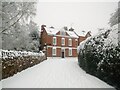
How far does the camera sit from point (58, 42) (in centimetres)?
5222

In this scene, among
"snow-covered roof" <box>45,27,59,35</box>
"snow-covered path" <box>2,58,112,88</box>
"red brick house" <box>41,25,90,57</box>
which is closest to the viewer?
"snow-covered path" <box>2,58,112,88</box>

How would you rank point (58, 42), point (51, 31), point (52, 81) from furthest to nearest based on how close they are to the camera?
point (51, 31), point (58, 42), point (52, 81)

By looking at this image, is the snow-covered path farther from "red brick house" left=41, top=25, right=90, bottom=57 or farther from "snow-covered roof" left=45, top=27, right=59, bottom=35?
"snow-covered roof" left=45, top=27, right=59, bottom=35

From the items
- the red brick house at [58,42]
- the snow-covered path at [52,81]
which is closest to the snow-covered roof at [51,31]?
the red brick house at [58,42]

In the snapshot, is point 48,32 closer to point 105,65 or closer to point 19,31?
point 19,31

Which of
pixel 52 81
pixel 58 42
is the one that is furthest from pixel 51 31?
pixel 52 81

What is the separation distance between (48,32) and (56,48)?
471 centimetres

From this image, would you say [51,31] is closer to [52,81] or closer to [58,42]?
[58,42]

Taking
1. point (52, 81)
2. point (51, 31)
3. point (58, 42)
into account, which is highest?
point (51, 31)

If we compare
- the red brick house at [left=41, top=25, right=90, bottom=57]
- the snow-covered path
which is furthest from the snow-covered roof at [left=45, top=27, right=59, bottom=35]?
the snow-covered path

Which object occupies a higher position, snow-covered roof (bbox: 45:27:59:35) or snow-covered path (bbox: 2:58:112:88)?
snow-covered roof (bbox: 45:27:59:35)

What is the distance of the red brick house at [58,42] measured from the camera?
50691 millimetres

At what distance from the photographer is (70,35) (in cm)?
5575

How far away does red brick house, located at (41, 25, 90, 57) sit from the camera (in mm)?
50691
